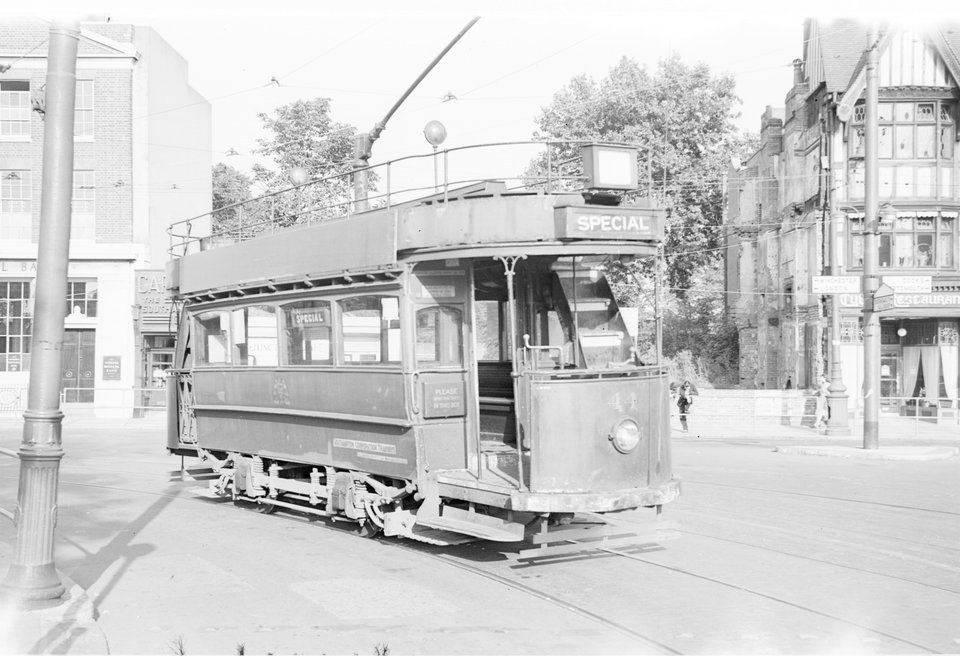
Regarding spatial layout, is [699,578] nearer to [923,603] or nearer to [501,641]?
[923,603]

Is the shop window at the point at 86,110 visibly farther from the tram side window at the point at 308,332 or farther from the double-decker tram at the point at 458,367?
the tram side window at the point at 308,332

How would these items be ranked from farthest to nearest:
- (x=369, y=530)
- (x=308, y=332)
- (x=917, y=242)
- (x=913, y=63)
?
(x=913, y=63) → (x=917, y=242) → (x=308, y=332) → (x=369, y=530)

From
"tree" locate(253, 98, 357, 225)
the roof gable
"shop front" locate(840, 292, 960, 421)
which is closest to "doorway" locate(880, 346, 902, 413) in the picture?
"shop front" locate(840, 292, 960, 421)

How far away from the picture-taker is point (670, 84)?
144ft

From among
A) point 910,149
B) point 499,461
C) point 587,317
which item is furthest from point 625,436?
point 910,149

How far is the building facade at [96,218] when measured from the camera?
1474 inches

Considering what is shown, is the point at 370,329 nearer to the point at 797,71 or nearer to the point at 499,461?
the point at 499,461

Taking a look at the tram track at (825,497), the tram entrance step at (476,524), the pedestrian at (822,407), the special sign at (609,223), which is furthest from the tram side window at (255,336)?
the pedestrian at (822,407)

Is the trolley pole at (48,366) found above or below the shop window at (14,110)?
below

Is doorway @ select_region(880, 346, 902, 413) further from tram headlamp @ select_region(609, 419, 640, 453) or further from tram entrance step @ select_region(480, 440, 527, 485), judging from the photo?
tram headlamp @ select_region(609, 419, 640, 453)

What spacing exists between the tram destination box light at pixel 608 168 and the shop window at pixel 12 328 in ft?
108

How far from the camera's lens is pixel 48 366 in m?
7.36

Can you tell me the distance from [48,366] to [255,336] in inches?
210

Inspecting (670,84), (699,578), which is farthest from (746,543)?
(670,84)
